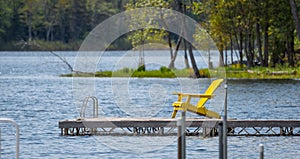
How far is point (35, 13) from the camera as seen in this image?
137875 mm

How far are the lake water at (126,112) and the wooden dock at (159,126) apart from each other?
0.29m

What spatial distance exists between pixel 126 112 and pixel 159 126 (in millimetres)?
11961

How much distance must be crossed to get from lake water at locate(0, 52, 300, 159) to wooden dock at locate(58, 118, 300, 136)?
29 cm

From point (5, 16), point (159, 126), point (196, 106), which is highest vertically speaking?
point (5, 16)

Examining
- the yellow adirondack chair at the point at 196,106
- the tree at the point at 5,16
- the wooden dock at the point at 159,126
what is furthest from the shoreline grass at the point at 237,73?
the tree at the point at 5,16

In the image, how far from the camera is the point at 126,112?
117 feet

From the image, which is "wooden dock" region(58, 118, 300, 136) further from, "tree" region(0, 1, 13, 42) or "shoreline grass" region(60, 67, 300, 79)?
"tree" region(0, 1, 13, 42)

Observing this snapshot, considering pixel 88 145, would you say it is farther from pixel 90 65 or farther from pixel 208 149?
pixel 90 65

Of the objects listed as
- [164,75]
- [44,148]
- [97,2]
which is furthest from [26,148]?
[97,2]

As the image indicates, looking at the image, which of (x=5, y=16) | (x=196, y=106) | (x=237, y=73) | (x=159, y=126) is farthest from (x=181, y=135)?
(x=5, y=16)

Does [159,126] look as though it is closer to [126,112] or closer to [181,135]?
[181,135]

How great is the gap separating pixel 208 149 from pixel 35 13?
117 meters

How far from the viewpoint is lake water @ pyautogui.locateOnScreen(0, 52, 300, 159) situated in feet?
73.5

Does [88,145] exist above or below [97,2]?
below
